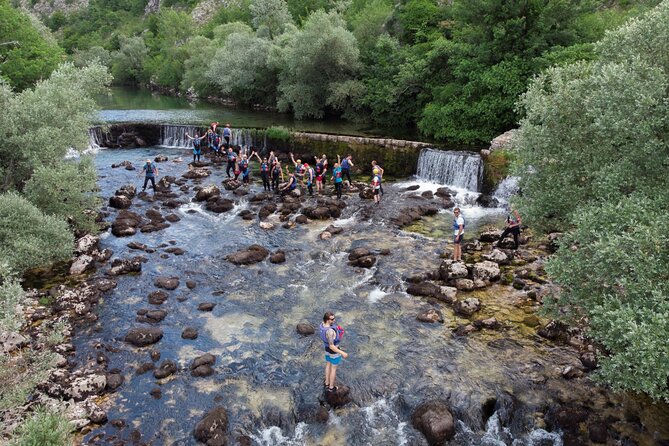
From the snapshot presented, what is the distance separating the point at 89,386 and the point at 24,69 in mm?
35652

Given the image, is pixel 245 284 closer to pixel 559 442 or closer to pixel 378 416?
pixel 378 416

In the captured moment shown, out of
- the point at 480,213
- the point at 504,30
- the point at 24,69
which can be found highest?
the point at 504,30

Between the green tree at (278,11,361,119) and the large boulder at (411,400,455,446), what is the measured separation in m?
38.2

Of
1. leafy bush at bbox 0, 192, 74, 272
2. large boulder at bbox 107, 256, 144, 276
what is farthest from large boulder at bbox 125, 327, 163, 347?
leafy bush at bbox 0, 192, 74, 272

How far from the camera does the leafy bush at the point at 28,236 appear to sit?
17766 millimetres

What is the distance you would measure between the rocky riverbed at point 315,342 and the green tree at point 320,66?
2629 centimetres

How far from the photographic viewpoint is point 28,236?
18.5 m

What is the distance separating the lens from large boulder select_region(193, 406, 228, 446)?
39.2ft

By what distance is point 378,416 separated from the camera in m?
12.8

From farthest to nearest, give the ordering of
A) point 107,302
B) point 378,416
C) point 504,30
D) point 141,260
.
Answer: point 504,30, point 141,260, point 107,302, point 378,416

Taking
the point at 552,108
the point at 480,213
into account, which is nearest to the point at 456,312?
the point at 552,108

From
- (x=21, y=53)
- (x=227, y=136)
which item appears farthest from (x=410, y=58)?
(x=21, y=53)

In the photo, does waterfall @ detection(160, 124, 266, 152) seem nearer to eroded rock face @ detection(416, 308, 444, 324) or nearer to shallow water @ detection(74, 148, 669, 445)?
shallow water @ detection(74, 148, 669, 445)

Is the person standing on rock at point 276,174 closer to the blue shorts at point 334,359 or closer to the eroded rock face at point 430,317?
the eroded rock face at point 430,317
